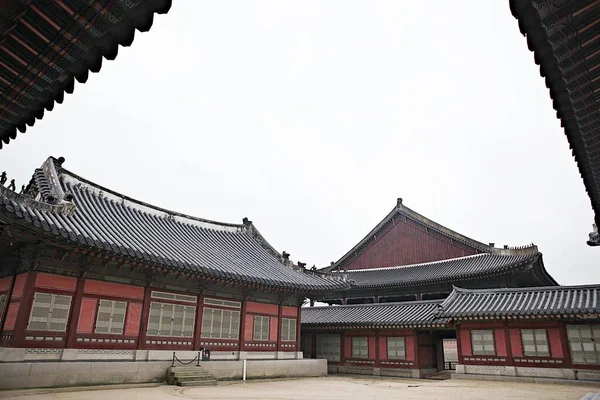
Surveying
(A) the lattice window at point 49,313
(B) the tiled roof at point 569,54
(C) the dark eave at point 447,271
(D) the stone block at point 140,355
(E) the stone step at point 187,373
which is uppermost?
(C) the dark eave at point 447,271

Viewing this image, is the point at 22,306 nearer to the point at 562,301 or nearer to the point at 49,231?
the point at 49,231

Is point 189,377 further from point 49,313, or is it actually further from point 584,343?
point 584,343

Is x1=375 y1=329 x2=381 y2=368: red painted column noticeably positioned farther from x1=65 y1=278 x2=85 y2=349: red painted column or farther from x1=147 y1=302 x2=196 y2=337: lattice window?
x1=65 y1=278 x2=85 y2=349: red painted column

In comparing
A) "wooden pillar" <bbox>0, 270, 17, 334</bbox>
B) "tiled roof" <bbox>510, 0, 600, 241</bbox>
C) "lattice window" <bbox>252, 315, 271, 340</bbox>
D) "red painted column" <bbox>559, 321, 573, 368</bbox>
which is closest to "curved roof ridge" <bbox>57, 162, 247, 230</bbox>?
"wooden pillar" <bbox>0, 270, 17, 334</bbox>

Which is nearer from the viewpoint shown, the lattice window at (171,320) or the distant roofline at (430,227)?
the lattice window at (171,320)

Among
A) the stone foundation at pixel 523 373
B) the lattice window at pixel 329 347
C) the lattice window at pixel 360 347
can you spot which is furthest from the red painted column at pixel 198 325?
the stone foundation at pixel 523 373

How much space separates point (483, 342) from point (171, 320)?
632 inches

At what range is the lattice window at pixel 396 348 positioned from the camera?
82.0 feet

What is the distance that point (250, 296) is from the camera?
2247 centimetres

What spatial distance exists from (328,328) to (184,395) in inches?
600

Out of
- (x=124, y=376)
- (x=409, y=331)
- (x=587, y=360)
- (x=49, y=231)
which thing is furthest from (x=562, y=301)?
(x=49, y=231)

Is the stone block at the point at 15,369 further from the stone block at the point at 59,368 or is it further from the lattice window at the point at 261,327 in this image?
the lattice window at the point at 261,327

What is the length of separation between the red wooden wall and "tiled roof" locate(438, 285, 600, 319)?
9.46 meters

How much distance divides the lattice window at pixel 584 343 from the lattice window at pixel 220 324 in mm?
16327
